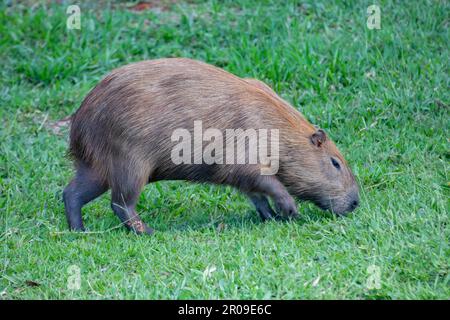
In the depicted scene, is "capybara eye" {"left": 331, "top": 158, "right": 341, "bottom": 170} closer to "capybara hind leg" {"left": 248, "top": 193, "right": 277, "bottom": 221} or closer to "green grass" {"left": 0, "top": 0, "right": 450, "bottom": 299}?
"green grass" {"left": 0, "top": 0, "right": 450, "bottom": 299}

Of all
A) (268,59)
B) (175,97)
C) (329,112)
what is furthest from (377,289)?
(268,59)

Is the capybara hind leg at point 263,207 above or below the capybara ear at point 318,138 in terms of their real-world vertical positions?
below

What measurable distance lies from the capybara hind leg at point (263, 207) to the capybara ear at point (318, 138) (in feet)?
1.74

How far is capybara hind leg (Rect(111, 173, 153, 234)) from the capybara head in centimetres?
107

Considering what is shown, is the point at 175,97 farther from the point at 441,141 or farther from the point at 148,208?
the point at 441,141

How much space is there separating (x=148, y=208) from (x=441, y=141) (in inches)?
97.2

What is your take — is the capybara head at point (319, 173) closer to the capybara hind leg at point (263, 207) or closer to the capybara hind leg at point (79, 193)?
the capybara hind leg at point (263, 207)

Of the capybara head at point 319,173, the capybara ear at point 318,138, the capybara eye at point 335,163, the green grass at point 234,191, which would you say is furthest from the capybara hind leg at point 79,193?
the capybara eye at point 335,163

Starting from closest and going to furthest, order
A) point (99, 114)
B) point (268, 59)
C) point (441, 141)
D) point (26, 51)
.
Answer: point (99, 114) → point (441, 141) → point (268, 59) → point (26, 51)

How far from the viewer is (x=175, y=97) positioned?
19.6 feet

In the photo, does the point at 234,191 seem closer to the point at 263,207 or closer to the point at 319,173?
the point at 263,207

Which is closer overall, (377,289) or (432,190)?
(377,289)

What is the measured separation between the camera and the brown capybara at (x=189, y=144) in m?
5.91

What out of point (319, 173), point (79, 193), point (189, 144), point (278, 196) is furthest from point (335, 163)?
point (79, 193)
